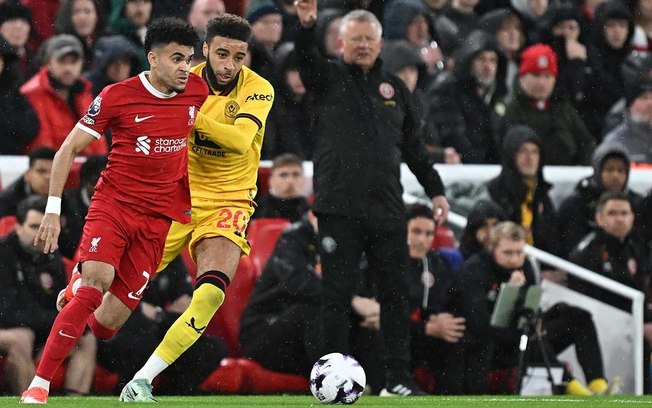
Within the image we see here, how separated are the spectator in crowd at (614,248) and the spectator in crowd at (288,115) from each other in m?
2.68

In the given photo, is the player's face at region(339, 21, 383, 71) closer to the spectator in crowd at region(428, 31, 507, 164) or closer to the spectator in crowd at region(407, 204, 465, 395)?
the spectator in crowd at region(407, 204, 465, 395)

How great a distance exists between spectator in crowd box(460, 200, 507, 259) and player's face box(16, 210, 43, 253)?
3857mm

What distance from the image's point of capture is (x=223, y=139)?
888cm

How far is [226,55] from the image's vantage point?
364 inches

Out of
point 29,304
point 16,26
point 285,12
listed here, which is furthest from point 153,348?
point 285,12

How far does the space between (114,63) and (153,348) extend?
121 inches

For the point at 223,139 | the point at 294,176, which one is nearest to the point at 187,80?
the point at 223,139

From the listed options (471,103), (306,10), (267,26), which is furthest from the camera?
(471,103)

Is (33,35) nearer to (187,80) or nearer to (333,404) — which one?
(187,80)

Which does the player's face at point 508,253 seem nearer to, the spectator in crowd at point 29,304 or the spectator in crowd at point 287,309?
the spectator in crowd at point 287,309

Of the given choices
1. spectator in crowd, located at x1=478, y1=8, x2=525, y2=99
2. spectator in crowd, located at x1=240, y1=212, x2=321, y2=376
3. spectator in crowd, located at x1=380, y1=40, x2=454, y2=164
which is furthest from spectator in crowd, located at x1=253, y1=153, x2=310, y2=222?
spectator in crowd, located at x1=478, y1=8, x2=525, y2=99

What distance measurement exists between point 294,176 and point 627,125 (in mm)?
4790

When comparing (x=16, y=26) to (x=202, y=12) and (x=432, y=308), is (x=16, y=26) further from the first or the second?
(x=432, y=308)

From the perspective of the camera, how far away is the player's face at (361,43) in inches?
420
